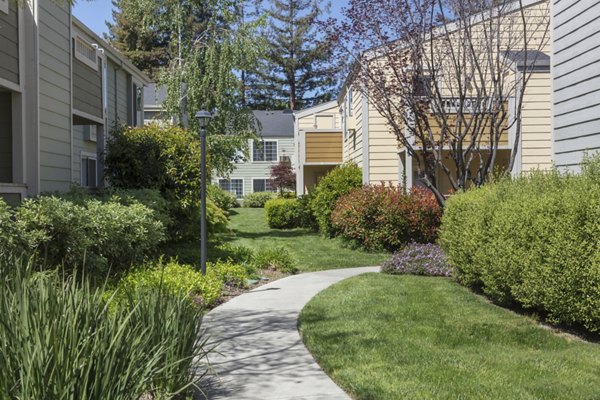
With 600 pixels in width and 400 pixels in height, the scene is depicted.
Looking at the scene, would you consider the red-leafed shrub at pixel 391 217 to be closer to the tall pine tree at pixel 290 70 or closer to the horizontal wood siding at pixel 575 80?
the horizontal wood siding at pixel 575 80

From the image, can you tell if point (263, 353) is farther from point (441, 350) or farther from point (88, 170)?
point (88, 170)

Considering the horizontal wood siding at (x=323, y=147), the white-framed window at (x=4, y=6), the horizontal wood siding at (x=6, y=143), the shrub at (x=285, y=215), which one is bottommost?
the shrub at (x=285, y=215)

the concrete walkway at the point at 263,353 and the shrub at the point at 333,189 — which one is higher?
the shrub at the point at 333,189

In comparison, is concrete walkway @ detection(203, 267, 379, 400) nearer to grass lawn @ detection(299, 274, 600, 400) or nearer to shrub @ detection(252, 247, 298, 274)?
grass lawn @ detection(299, 274, 600, 400)

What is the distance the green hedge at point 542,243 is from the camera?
6141mm

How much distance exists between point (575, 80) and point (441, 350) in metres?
5.35

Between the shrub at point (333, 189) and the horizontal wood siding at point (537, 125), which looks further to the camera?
the shrub at point (333, 189)

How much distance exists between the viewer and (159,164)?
1359cm

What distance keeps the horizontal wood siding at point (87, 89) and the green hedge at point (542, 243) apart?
25.0 feet

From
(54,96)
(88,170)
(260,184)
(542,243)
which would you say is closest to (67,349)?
(542,243)

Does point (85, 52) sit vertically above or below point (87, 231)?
above

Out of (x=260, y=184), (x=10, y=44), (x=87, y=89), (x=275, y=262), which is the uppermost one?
(x=10, y=44)

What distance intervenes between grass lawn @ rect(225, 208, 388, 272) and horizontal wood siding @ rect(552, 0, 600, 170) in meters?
5.45

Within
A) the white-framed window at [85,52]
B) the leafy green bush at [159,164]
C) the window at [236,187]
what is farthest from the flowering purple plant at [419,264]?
the window at [236,187]
